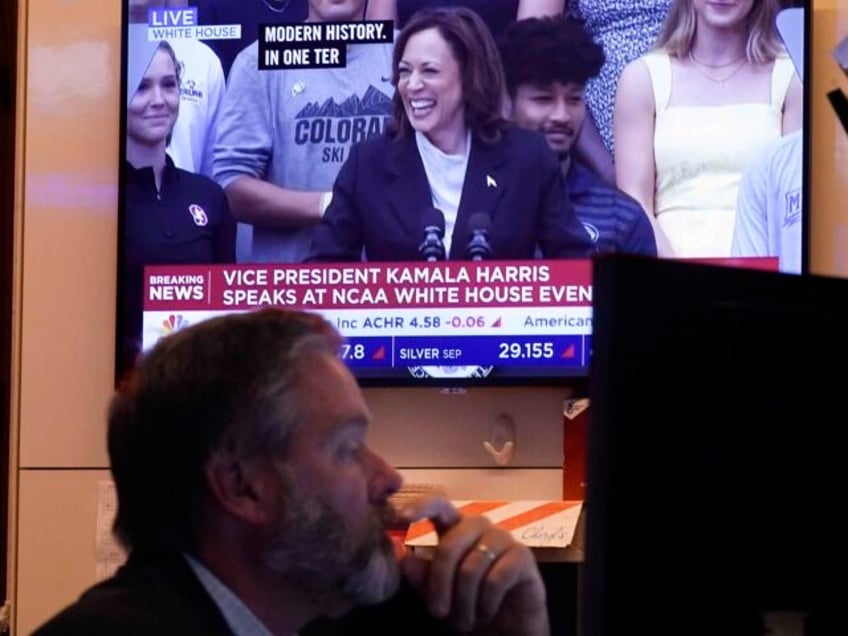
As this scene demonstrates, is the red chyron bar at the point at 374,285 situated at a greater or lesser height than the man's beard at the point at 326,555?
greater

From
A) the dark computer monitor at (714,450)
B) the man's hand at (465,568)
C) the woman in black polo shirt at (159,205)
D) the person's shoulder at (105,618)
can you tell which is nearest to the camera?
the dark computer monitor at (714,450)

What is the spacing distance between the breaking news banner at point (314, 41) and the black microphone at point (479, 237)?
18.0 inches

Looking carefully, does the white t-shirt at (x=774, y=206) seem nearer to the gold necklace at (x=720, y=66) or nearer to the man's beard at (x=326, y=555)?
the gold necklace at (x=720, y=66)

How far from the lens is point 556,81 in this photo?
130 inches

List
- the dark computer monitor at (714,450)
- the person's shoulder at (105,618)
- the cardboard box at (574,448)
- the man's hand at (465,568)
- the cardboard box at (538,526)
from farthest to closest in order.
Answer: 1. the cardboard box at (574,448)
2. the cardboard box at (538,526)
3. the man's hand at (465,568)
4. the person's shoulder at (105,618)
5. the dark computer monitor at (714,450)

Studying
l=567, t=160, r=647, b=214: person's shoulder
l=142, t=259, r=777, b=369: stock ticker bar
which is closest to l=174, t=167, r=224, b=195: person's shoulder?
l=142, t=259, r=777, b=369: stock ticker bar

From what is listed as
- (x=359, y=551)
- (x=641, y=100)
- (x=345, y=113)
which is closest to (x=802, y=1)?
(x=641, y=100)

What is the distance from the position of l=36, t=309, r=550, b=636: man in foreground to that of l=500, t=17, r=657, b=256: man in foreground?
1697mm

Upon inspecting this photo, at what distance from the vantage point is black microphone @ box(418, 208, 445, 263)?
129 inches

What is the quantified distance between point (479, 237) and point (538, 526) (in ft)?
2.23

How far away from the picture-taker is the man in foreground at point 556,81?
329 centimetres

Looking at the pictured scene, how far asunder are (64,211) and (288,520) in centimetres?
204

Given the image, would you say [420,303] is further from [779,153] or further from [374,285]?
[779,153]

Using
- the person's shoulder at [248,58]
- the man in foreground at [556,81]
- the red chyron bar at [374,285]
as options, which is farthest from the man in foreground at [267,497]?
the person's shoulder at [248,58]
